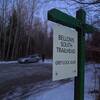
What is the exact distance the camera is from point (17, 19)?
65.4m

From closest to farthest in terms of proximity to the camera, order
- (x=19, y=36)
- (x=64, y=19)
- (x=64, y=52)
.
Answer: (x=64, y=19) < (x=64, y=52) < (x=19, y=36)

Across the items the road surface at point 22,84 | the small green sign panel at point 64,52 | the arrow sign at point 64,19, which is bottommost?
the road surface at point 22,84

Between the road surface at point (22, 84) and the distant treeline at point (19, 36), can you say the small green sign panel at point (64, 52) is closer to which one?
the road surface at point (22, 84)

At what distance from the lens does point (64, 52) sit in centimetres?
392

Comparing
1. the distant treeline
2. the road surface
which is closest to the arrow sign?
the road surface

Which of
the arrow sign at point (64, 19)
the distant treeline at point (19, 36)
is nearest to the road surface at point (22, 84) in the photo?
the arrow sign at point (64, 19)

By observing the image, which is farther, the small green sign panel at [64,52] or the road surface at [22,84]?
the road surface at [22,84]

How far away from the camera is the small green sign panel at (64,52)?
3686 millimetres

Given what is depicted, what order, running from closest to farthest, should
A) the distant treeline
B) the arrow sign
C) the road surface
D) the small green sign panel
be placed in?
the arrow sign → the small green sign panel → the road surface → the distant treeline

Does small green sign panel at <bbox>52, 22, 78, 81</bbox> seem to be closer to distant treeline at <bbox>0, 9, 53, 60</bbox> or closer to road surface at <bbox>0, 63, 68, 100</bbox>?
road surface at <bbox>0, 63, 68, 100</bbox>

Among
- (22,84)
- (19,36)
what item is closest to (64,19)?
(22,84)

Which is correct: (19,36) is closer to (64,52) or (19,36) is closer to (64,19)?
(64,52)

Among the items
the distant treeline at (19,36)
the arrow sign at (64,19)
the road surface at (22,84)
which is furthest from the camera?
the distant treeline at (19,36)

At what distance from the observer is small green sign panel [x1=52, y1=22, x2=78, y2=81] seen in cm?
369
